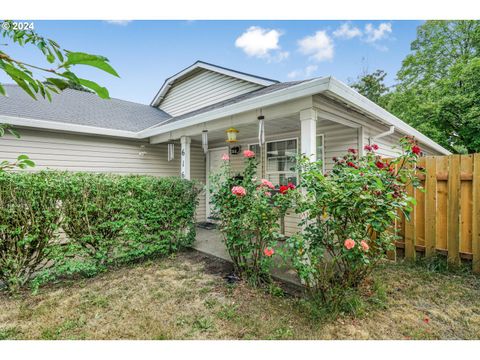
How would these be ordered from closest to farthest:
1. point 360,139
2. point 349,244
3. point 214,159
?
point 349,244 → point 360,139 → point 214,159

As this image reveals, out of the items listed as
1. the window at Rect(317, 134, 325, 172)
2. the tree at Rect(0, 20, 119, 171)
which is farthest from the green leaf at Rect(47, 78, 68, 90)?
the window at Rect(317, 134, 325, 172)

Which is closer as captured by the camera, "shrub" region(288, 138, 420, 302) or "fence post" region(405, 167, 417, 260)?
"shrub" region(288, 138, 420, 302)

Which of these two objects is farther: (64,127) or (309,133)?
(64,127)

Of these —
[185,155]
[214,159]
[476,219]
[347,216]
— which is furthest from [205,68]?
[476,219]

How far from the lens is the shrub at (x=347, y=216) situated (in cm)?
235

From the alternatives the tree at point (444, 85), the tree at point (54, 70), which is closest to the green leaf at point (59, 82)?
the tree at point (54, 70)

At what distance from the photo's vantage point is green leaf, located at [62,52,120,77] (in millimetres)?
624

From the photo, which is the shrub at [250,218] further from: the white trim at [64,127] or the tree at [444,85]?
the tree at [444,85]

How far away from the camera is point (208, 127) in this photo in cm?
496

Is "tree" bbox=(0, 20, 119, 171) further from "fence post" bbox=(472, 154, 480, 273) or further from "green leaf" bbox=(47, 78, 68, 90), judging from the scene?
"fence post" bbox=(472, 154, 480, 273)

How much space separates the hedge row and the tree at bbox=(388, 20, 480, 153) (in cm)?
1231

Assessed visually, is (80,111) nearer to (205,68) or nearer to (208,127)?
(205,68)

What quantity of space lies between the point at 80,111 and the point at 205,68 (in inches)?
151
